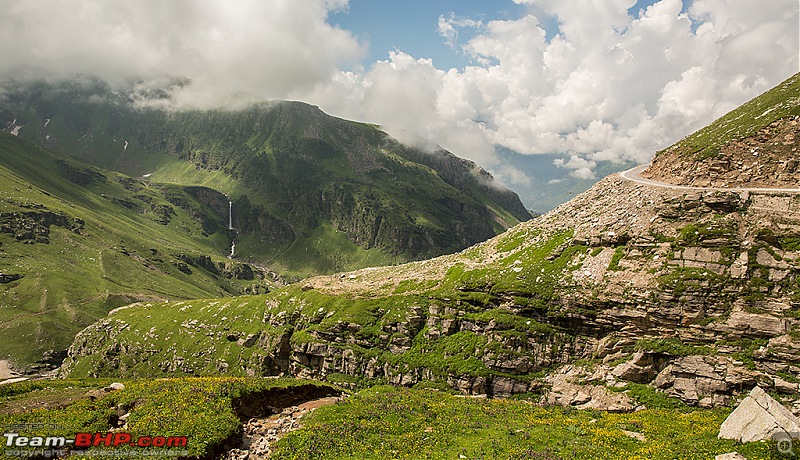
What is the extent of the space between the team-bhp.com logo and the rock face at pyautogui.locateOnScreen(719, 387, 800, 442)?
109ft

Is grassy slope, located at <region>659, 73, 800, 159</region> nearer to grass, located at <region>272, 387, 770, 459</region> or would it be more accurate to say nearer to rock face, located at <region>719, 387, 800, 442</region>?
grass, located at <region>272, 387, 770, 459</region>

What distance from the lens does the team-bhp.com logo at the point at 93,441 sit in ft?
69.8

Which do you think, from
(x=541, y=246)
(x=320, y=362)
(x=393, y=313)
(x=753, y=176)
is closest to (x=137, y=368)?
(x=320, y=362)

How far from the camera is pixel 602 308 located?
5372 cm

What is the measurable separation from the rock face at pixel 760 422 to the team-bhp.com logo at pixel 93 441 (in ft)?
109

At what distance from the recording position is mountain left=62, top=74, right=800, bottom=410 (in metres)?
44.3

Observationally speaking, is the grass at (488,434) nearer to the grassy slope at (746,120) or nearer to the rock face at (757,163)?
the rock face at (757,163)

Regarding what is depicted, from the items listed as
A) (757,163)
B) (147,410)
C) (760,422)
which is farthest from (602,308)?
(147,410)

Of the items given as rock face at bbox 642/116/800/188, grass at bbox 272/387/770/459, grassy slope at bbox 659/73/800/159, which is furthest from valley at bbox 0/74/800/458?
grassy slope at bbox 659/73/800/159

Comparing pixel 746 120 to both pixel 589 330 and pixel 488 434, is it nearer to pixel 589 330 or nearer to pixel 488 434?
pixel 589 330

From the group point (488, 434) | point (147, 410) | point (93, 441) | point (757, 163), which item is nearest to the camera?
point (93, 441)

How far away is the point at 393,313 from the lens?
236 feet

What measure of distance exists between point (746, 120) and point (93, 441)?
92.7 metres

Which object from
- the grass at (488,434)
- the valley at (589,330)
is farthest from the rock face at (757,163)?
the grass at (488,434)
